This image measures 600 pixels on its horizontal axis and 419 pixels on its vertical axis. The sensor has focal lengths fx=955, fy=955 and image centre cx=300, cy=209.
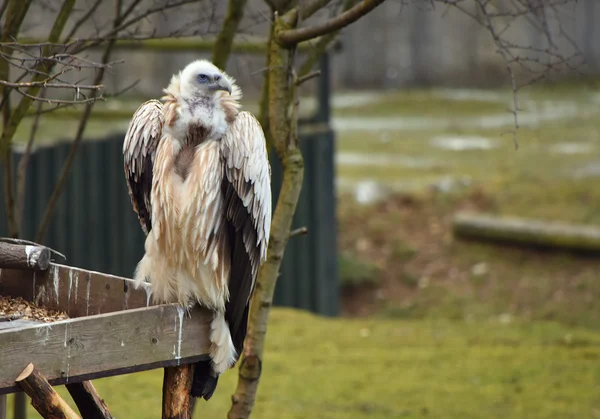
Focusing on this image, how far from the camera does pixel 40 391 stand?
3.33 m

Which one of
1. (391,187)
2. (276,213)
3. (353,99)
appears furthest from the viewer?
(353,99)

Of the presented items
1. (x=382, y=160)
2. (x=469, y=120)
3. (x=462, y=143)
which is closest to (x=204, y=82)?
(x=382, y=160)

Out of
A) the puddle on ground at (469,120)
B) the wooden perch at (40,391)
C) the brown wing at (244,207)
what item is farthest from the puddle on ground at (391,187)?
the wooden perch at (40,391)

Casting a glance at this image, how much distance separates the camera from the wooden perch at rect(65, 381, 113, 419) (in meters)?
4.20

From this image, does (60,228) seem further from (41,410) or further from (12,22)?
(41,410)

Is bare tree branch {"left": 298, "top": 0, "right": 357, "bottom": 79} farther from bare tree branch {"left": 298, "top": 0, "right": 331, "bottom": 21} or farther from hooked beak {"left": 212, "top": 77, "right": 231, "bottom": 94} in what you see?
hooked beak {"left": 212, "top": 77, "right": 231, "bottom": 94}

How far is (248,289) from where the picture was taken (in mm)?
4219

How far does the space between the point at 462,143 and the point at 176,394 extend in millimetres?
13240

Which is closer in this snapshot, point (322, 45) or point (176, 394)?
point (176, 394)

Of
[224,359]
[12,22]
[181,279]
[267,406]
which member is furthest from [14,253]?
[267,406]

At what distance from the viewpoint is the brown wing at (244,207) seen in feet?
13.4

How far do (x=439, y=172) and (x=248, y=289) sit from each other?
409 inches

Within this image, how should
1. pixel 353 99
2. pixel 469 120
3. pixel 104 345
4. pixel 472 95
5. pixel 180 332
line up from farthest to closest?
1. pixel 353 99
2. pixel 472 95
3. pixel 469 120
4. pixel 180 332
5. pixel 104 345

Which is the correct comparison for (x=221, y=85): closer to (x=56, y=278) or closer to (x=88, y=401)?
(x=56, y=278)
